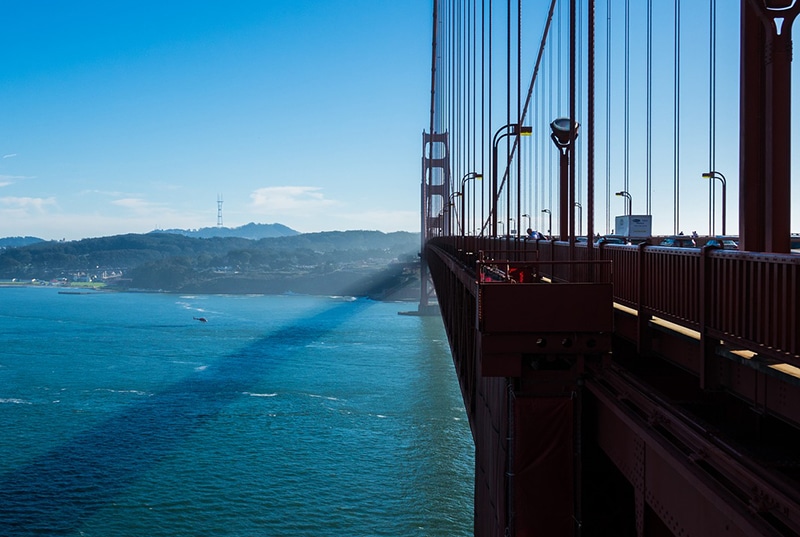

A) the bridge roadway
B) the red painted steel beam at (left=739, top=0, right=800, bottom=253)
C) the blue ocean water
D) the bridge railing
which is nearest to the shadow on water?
the blue ocean water

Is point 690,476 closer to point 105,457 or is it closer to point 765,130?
point 765,130

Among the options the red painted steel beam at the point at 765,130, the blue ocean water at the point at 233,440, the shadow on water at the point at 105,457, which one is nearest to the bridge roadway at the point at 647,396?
the red painted steel beam at the point at 765,130

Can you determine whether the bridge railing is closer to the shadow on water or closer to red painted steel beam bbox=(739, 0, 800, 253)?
red painted steel beam bbox=(739, 0, 800, 253)

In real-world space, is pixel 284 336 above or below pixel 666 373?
below

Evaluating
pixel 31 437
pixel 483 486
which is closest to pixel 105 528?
pixel 31 437

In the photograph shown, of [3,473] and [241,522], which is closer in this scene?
[241,522]

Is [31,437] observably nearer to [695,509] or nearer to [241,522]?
[241,522]
